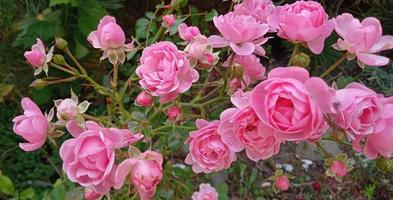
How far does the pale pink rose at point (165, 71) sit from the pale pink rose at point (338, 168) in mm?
248

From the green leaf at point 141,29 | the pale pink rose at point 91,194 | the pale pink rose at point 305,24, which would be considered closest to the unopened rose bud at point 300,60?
the pale pink rose at point 305,24

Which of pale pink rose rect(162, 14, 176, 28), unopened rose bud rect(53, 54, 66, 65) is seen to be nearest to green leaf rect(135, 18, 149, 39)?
pale pink rose rect(162, 14, 176, 28)

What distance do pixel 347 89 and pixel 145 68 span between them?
29 centimetres

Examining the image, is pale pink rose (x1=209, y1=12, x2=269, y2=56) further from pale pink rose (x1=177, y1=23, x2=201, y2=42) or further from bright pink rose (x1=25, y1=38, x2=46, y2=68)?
bright pink rose (x1=25, y1=38, x2=46, y2=68)

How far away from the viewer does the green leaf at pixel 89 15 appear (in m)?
2.15

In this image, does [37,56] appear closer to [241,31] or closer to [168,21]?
[168,21]

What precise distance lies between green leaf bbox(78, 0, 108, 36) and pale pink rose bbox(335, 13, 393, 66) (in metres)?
1.38

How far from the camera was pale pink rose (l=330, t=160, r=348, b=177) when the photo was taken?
93cm

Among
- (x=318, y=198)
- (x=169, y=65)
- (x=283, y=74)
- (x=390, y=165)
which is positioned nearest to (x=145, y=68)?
(x=169, y=65)

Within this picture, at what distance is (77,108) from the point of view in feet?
2.96

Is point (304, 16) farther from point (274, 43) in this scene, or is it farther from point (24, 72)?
point (274, 43)

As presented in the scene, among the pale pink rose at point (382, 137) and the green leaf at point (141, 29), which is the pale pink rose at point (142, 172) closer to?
the pale pink rose at point (382, 137)

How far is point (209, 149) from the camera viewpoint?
875 millimetres

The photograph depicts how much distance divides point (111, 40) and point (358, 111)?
1.28 ft
